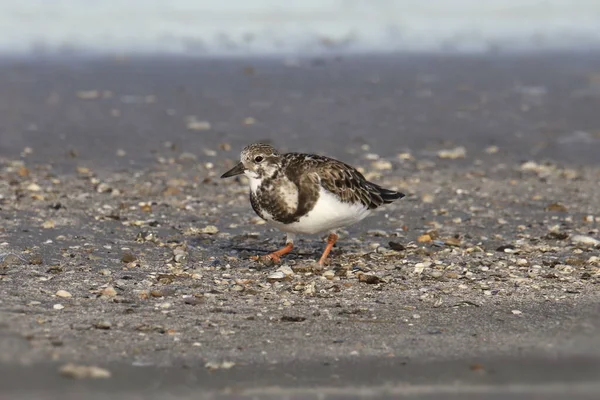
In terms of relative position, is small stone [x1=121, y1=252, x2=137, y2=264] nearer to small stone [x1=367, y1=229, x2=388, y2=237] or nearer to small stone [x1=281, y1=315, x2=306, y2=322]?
small stone [x1=281, y1=315, x2=306, y2=322]

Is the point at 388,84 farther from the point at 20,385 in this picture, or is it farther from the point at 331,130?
the point at 20,385

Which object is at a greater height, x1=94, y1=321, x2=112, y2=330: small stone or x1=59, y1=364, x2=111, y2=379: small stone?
x1=94, y1=321, x2=112, y2=330: small stone

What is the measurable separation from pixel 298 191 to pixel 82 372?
297 cm

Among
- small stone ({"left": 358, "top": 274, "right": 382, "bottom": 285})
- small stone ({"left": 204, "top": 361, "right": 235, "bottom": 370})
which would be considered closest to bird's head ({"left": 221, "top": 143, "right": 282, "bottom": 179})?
small stone ({"left": 358, "top": 274, "right": 382, "bottom": 285})

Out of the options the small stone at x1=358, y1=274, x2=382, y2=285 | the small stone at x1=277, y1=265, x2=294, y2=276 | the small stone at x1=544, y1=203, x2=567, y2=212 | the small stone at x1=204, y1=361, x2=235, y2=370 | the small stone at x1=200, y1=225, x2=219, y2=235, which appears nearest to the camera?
the small stone at x1=204, y1=361, x2=235, y2=370

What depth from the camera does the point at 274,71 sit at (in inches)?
647

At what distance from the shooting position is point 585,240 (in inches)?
342

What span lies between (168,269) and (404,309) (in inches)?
75.9

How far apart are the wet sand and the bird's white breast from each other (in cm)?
34

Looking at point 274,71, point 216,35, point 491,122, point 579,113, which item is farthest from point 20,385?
point 216,35

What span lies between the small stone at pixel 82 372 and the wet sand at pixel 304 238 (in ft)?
0.15

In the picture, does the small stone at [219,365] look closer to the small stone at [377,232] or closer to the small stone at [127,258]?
the small stone at [127,258]

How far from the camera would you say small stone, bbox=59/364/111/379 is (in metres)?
5.02

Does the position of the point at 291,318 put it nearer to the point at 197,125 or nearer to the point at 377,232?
the point at 377,232
